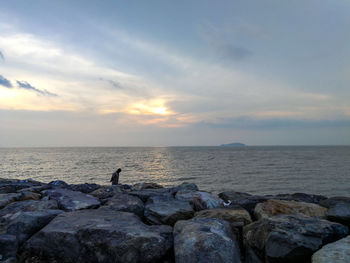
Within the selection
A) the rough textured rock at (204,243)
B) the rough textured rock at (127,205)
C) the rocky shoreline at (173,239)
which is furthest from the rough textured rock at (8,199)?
the rough textured rock at (204,243)

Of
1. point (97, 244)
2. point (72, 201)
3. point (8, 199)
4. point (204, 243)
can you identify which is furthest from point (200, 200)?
point (8, 199)

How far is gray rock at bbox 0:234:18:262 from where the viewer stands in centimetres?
384

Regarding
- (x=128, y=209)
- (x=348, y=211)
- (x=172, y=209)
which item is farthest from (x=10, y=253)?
(x=348, y=211)

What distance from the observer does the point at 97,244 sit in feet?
12.7

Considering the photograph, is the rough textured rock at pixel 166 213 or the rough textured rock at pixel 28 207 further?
the rough textured rock at pixel 28 207

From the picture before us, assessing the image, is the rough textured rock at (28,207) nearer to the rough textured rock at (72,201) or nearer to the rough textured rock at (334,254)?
the rough textured rock at (72,201)

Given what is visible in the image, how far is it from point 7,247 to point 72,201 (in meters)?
2.38

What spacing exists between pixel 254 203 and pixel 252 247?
102 inches

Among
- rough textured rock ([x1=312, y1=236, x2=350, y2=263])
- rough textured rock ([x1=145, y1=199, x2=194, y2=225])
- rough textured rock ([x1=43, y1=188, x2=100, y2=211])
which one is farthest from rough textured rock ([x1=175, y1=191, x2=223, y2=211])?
rough textured rock ([x1=312, y1=236, x2=350, y2=263])

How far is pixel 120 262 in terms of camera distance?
3734mm

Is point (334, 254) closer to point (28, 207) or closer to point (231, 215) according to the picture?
point (231, 215)

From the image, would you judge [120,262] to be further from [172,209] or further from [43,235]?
[172,209]

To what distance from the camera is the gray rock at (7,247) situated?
3842mm

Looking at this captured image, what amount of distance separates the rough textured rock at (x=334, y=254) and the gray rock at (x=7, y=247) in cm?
463
